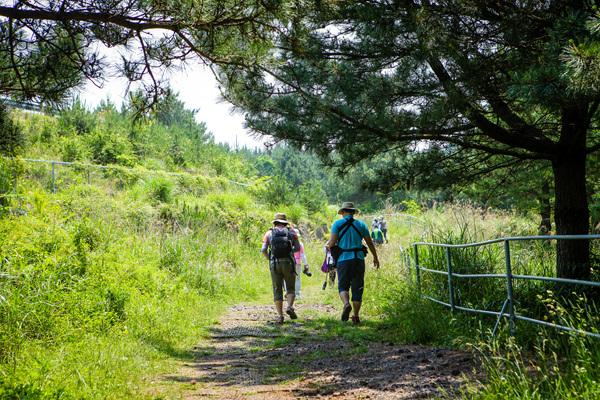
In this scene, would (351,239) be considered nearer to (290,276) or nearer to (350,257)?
(350,257)

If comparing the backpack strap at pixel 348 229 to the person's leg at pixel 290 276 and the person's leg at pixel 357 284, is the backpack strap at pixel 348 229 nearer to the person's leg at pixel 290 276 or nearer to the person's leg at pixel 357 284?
the person's leg at pixel 357 284

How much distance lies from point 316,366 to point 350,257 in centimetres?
290

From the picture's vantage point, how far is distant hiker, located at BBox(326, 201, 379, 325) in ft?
29.5

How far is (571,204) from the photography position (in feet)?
24.7

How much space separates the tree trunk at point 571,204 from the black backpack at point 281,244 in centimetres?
416

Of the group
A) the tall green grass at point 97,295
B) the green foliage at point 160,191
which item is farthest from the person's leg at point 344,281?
the green foliage at point 160,191

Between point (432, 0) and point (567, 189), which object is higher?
point (432, 0)

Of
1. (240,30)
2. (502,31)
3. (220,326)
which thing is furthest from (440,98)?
(220,326)

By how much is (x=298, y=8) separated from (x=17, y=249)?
4.39 metres

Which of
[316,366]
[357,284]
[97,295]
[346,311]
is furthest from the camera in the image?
[346,311]

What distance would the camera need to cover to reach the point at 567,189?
750 cm

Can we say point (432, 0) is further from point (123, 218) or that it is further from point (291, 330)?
point (123, 218)

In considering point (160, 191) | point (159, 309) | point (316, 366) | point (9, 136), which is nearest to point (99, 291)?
point (159, 309)

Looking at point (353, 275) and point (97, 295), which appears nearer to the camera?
point (97, 295)
